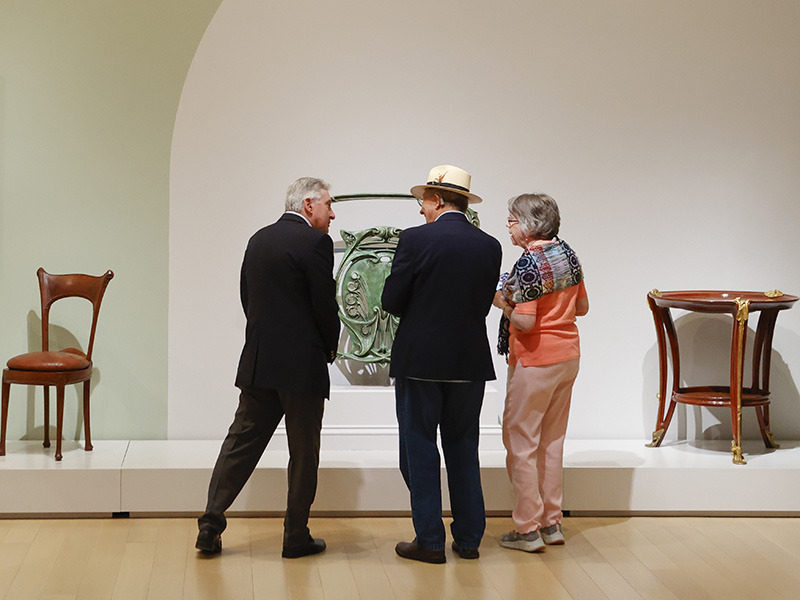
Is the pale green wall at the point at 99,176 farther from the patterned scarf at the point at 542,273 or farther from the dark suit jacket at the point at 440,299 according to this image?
the patterned scarf at the point at 542,273

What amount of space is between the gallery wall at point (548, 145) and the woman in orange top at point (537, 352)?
4.65ft

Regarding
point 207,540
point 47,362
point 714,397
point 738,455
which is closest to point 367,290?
point 47,362

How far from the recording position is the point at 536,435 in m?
3.78

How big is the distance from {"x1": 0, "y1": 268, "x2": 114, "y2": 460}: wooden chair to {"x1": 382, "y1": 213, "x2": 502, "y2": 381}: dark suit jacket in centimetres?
177

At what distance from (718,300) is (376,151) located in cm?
195

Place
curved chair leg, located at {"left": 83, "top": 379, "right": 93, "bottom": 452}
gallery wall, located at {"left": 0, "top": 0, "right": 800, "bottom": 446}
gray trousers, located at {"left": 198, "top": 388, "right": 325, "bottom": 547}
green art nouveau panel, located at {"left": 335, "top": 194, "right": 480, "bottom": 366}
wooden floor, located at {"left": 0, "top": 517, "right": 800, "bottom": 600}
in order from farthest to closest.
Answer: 1. gallery wall, located at {"left": 0, "top": 0, "right": 800, "bottom": 446}
2. green art nouveau panel, located at {"left": 335, "top": 194, "right": 480, "bottom": 366}
3. curved chair leg, located at {"left": 83, "top": 379, "right": 93, "bottom": 452}
4. gray trousers, located at {"left": 198, "top": 388, "right": 325, "bottom": 547}
5. wooden floor, located at {"left": 0, "top": 517, "right": 800, "bottom": 600}

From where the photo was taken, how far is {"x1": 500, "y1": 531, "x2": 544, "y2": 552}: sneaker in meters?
3.75

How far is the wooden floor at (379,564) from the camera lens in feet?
10.7

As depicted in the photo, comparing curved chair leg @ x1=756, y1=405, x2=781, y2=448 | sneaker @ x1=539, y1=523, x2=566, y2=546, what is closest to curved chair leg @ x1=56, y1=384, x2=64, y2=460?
sneaker @ x1=539, y1=523, x2=566, y2=546

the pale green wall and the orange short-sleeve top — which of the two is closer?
the orange short-sleeve top

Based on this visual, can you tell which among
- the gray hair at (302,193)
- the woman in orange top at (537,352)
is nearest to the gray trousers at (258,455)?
the gray hair at (302,193)

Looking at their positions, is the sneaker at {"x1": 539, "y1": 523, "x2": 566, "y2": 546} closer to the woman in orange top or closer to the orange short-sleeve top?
the woman in orange top

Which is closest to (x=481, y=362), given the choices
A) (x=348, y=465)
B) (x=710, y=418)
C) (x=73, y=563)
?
(x=348, y=465)

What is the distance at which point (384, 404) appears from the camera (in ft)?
15.6
